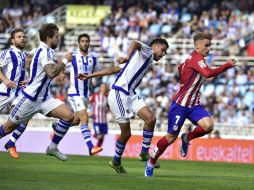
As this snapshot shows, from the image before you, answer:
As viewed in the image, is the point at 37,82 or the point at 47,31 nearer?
the point at 47,31

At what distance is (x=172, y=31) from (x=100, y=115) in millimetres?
8811

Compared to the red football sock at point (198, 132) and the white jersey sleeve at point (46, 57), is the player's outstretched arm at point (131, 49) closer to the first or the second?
the white jersey sleeve at point (46, 57)

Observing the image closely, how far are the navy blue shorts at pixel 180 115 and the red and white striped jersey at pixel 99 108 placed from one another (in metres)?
12.3

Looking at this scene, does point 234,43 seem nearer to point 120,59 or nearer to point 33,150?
point 33,150

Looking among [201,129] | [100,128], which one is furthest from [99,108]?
[201,129]

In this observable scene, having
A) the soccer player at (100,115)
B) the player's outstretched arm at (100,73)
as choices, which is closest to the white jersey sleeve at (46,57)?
the player's outstretched arm at (100,73)

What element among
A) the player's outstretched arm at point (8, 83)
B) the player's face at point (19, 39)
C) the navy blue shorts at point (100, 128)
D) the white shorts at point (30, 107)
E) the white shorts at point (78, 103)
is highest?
the player's face at point (19, 39)

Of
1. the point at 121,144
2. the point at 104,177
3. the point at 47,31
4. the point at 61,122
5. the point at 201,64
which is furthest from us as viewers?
the point at 61,122

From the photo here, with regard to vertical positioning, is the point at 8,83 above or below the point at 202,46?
below

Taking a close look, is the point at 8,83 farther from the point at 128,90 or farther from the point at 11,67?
the point at 128,90

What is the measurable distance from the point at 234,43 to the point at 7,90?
15.9 m

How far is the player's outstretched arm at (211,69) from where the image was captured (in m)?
14.3

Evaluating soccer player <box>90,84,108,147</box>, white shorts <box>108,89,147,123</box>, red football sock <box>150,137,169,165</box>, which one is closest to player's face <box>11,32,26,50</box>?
white shorts <box>108,89,147,123</box>

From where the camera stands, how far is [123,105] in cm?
1596
